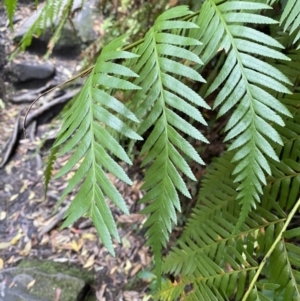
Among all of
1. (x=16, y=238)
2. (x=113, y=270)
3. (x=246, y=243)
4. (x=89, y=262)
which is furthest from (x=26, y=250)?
(x=246, y=243)

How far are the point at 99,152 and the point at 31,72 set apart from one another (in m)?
3.81

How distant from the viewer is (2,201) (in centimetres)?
284

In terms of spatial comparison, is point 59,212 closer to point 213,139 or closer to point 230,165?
point 213,139

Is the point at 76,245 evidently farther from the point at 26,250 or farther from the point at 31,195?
the point at 31,195

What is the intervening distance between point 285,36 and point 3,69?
362 cm

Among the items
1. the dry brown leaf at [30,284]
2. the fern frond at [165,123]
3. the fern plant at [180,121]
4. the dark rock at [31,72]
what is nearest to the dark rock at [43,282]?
the dry brown leaf at [30,284]

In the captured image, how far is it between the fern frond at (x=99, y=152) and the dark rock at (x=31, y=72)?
365 cm

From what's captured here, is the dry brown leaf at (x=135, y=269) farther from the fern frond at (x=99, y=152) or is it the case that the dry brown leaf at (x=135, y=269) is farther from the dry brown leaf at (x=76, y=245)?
the fern frond at (x=99, y=152)

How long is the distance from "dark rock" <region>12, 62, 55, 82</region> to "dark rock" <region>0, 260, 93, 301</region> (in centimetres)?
243

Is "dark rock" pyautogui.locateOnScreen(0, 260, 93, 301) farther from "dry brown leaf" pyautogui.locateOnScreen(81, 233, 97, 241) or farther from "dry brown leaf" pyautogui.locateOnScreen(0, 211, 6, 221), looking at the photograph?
"dry brown leaf" pyautogui.locateOnScreen(0, 211, 6, 221)

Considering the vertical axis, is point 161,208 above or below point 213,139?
above

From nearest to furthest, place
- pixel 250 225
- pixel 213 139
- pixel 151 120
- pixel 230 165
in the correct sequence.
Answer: pixel 151 120, pixel 250 225, pixel 230 165, pixel 213 139

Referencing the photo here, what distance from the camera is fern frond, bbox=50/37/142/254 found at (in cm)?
69

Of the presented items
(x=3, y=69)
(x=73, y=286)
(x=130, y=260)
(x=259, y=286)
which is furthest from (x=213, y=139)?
(x=3, y=69)
